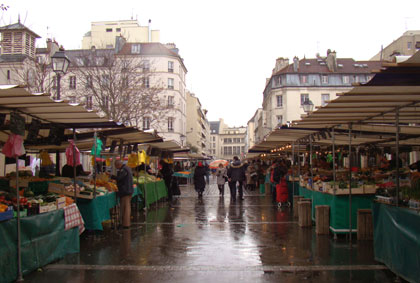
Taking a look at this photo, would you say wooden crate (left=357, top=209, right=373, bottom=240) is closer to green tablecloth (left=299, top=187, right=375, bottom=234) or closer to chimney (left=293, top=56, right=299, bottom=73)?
green tablecloth (left=299, top=187, right=375, bottom=234)

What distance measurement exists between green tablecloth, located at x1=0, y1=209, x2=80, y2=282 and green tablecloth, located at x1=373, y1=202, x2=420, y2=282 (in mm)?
5644

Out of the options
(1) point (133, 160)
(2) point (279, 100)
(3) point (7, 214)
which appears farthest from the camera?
(2) point (279, 100)

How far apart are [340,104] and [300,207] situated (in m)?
5.03

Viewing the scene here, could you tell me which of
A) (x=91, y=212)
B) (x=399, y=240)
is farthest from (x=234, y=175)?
(x=399, y=240)

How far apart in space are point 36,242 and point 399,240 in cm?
570

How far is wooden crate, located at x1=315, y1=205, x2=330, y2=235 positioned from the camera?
9602 mm

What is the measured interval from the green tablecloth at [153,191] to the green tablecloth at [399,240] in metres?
8.89

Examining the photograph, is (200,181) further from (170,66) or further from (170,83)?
(170,66)

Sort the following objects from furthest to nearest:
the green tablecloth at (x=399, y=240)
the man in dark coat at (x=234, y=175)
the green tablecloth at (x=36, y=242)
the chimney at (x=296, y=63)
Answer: the chimney at (x=296, y=63) < the man in dark coat at (x=234, y=175) < the green tablecloth at (x=36, y=242) < the green tablecloth at (x=399, y=240)

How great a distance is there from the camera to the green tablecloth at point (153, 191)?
14.9 m

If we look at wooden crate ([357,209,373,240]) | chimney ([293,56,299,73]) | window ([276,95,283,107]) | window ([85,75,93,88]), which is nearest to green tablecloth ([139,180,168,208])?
wooden crate ([357,209,373,240])

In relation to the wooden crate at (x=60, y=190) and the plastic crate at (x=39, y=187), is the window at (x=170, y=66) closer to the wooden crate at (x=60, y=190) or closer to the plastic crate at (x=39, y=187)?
the plastic crate at (x=39, y=187)

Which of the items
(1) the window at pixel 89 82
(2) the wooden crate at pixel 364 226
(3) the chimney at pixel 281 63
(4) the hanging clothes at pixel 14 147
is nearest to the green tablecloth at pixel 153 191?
(2) the wooden crate at pixel 364 226

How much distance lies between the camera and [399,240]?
588 cm
